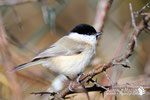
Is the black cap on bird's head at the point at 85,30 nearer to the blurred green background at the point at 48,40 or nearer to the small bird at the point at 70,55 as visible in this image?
the small bird at the point at 70,55

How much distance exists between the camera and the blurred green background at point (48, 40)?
2.02 meters

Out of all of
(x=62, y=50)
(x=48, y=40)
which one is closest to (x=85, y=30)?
(x=62, y=50)

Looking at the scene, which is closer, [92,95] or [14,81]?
[14,81]

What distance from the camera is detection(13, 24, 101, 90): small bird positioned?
2.62m

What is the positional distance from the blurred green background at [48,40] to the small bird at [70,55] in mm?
127

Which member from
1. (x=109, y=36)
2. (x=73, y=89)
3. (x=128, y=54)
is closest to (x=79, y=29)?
(x=109, y=36)

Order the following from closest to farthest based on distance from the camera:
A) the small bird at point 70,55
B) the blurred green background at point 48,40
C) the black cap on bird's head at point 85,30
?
the blurred green background at point 48,40, the small bird at point 70,55, the black cap on bird's head at point 85,30

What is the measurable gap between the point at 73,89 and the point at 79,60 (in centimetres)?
86

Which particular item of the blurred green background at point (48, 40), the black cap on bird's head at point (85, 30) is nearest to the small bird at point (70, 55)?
the black cap on bird's head at point (85, 30)

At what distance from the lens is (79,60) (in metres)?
2.62

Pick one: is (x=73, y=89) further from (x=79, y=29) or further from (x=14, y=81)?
(x=79, y=29)

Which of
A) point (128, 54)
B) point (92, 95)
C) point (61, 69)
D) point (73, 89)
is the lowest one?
point (92, 95)

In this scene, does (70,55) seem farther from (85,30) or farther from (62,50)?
(85,30)

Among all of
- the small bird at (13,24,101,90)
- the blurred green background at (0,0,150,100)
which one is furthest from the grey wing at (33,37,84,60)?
the blurred green background at (0,0,150,100)
